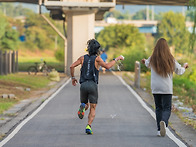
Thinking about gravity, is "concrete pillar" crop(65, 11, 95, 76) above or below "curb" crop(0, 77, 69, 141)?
above

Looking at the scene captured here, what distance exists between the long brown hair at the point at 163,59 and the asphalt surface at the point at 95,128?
1290 mm

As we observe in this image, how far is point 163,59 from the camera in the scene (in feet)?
36.0

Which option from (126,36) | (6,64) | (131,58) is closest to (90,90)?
(6,64)

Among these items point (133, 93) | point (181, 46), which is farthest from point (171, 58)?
point (181, 46)

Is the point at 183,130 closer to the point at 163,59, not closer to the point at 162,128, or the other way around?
the point at 162,128

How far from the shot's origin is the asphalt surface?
1025 centimetres

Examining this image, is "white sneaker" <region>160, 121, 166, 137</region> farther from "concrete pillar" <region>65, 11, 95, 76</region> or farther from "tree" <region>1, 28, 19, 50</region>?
"tree" <region>1, 28, 19, 50</region>

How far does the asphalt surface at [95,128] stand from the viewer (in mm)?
10250

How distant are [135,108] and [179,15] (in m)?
110

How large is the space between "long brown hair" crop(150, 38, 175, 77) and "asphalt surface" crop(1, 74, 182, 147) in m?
1.29

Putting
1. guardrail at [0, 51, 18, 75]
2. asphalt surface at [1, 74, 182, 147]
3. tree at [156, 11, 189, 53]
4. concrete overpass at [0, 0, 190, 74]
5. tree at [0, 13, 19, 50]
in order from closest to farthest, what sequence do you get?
asphalt surface at [1, 74, 182, 147], guardrail at [0, 51, 18, 75], concrete overpass at [0, 0, 190, 74], tree at [0, 13, 19, 50], tree at [156, 11, 189, 53]

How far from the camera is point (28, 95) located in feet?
72.3

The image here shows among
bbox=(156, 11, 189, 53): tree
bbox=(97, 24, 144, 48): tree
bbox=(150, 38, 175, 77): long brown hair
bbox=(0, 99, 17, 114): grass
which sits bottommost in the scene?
bbox=(0, 99, 17, 114): grass

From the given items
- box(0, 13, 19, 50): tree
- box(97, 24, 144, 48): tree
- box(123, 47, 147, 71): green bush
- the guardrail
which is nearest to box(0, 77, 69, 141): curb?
the guardrail
